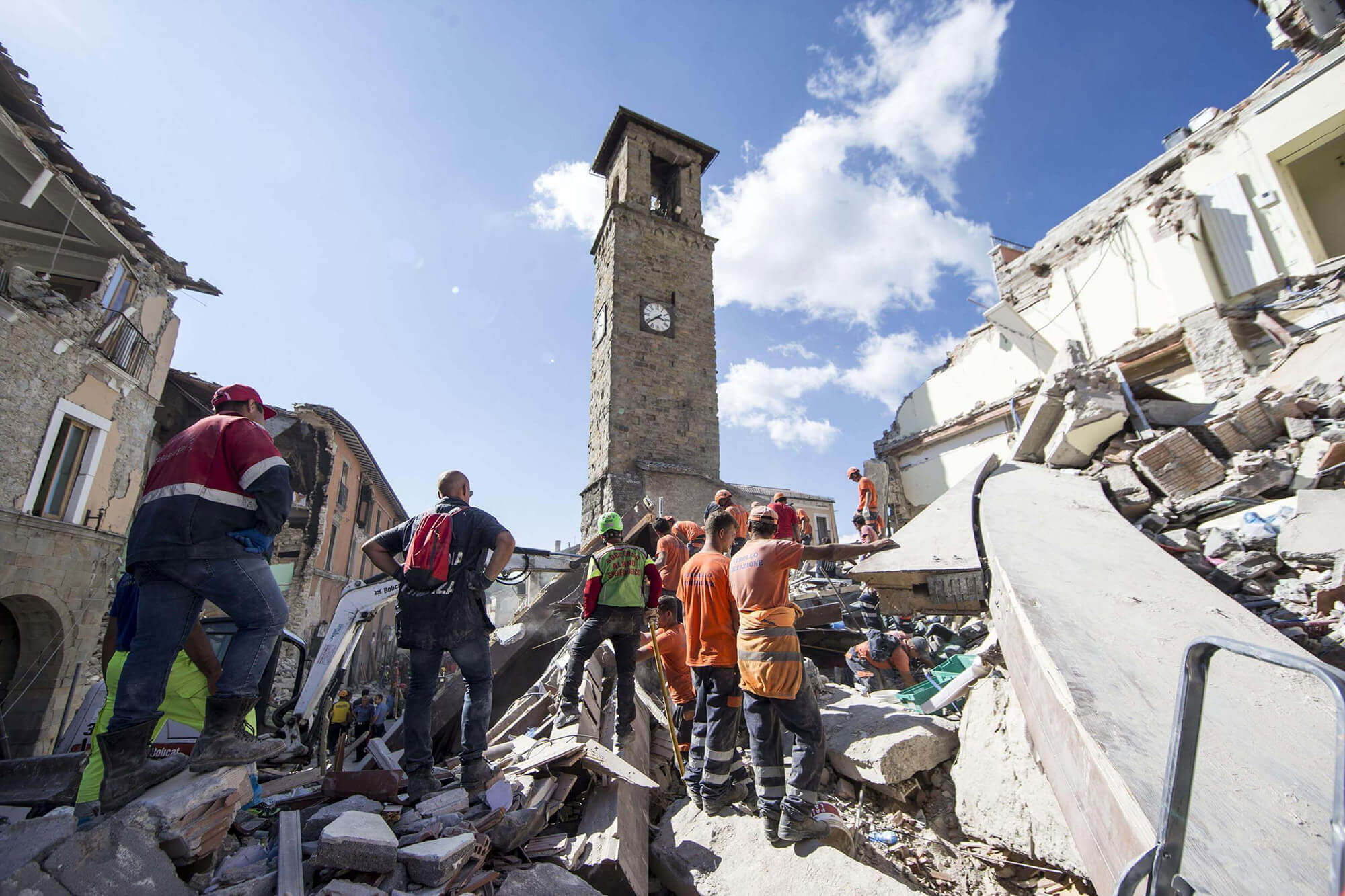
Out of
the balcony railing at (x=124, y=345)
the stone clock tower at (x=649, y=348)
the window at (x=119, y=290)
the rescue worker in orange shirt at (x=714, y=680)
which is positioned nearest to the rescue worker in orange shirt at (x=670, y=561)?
the rescue worker in orange shirt at (x=714, y=680)

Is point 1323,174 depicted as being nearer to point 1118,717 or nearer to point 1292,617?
point 1292,617

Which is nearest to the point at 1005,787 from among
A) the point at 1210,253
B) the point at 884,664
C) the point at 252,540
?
the point at 884,664

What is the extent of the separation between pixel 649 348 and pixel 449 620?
1158 centimetres

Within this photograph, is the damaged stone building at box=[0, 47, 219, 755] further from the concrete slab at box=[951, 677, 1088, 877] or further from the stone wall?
the concrete slab at box=[951, 677, 1088, 877]

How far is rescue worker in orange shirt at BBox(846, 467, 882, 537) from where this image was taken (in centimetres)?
824

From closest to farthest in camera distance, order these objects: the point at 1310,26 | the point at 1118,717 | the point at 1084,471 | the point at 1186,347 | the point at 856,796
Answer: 1. the point at 1118,717
2. the point at 856,796
3. the point at 1084,471
4. the point at 1310,26
5. the point at 1186,347

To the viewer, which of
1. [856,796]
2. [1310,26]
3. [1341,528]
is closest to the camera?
[856,796]

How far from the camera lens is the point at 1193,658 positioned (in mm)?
1231

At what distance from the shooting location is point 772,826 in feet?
8.71

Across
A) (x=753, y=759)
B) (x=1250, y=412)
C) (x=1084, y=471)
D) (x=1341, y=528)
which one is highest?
(x=1250, y=412)

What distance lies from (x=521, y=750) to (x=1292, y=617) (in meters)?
4.73

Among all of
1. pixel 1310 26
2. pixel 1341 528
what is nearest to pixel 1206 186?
pixel 1310 26

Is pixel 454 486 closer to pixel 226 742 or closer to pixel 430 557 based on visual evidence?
pixel 430 557

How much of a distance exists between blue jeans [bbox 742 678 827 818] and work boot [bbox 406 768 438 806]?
5.45 feet
